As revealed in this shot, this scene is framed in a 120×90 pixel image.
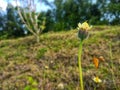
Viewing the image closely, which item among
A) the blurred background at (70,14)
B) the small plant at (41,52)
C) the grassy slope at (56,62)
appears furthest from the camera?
the blurred background at (70,14)

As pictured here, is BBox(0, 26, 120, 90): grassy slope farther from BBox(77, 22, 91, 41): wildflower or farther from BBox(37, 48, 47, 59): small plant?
BBox(77, 22, 91, 41): wildflower

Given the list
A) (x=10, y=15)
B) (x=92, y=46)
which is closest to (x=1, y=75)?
(x=92, y=46)

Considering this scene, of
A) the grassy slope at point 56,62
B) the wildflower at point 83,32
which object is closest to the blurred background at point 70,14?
the grassy slope at point 56,62

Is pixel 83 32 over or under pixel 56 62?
over

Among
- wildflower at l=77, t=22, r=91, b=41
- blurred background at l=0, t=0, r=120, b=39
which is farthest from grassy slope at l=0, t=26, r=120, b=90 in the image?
blurred background at l=0, t=0, r=120, b=39

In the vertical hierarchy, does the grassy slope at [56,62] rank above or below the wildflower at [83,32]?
below

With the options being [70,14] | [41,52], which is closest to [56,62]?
[41,52]

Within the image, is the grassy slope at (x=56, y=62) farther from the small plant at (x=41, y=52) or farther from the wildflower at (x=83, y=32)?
the wildflower at (x=83, y=32)

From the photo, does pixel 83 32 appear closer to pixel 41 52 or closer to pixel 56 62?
pixel 56 62
